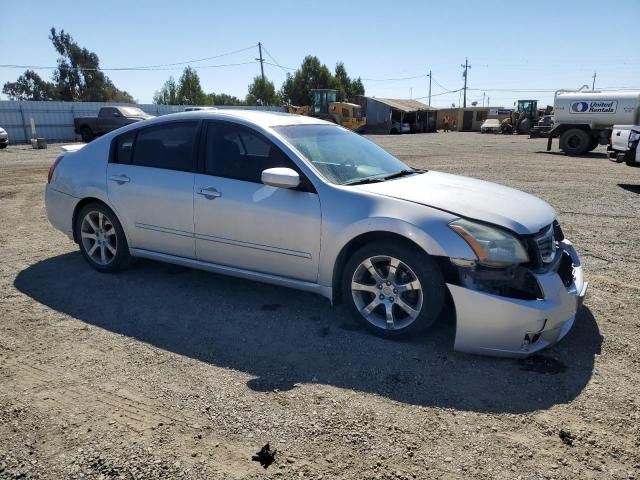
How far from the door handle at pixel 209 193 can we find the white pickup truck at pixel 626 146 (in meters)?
10.6

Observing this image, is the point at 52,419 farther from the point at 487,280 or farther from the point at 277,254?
the point at 487,280

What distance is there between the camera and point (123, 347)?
11.8 feet

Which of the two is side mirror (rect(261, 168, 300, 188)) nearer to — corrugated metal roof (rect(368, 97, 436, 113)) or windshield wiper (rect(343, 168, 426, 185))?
windshield wiper (rect(343, 168, 426, 185))

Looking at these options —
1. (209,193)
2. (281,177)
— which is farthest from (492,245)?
(209,193)

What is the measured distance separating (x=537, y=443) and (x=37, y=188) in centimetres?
1130

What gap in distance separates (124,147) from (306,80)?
73606 millimetres

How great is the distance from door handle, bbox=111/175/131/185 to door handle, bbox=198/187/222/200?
935 mm

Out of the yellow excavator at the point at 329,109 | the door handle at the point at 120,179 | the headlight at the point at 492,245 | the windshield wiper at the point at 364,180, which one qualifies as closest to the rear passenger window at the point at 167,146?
the door handle at the point at 120,179

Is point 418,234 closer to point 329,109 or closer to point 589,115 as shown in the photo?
point 589,115

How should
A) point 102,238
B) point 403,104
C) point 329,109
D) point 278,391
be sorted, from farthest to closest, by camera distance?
point 403,104 < point 329,109 < point 102,238 < point 278,391

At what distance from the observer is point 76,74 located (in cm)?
6556

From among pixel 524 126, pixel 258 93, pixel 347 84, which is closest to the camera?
pixel 524 126

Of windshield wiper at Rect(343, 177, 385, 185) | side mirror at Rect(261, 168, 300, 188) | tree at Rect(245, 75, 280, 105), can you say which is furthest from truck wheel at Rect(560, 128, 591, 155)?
tree at Rect(245, 75, 280, 105)

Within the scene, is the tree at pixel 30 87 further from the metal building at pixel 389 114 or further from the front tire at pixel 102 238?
the front tire at pixel 102 238
